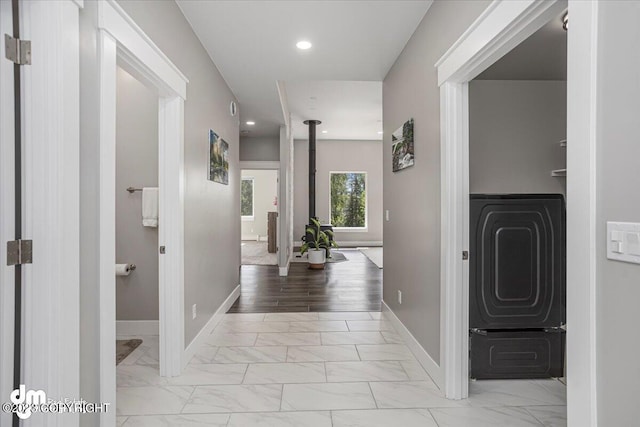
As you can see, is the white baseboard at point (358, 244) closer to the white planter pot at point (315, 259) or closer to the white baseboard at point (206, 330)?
the white planter pot at point (315, 259)

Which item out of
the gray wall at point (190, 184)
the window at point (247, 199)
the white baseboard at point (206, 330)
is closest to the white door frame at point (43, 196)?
the gray wall at point (190, 184)

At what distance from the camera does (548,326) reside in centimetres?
244

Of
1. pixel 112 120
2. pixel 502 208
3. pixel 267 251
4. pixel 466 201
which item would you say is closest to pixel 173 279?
→ pixel 112 120

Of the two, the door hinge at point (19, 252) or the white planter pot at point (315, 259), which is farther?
the white planter pot at point (315, 259)

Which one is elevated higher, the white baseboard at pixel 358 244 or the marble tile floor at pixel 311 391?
the white baseboard at pixel 358 244

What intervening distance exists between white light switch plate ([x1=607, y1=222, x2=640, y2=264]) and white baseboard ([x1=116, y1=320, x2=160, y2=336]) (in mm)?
3461

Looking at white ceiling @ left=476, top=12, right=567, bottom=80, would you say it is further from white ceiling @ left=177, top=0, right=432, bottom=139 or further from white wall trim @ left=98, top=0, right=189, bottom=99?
white wall trim @ left=98, top=0, right=189, bottom=99

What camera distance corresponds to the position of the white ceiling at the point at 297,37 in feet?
8.50

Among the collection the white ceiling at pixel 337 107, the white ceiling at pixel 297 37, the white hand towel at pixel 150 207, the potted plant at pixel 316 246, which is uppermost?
the white ceiling at pixel 337 107

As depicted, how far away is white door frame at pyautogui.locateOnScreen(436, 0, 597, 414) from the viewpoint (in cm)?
110

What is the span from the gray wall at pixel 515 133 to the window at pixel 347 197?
7230mm

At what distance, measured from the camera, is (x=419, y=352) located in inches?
108

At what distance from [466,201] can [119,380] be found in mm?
2601

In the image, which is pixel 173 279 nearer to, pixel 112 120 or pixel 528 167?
pixel 112 120
